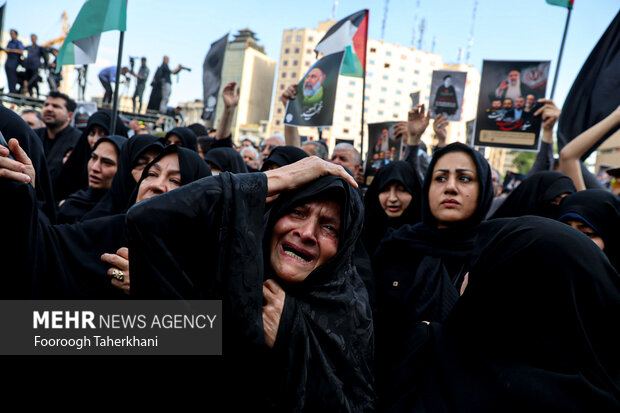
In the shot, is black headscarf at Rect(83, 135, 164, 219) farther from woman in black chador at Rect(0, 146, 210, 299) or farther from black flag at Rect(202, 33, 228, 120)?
black flag at Rect(202, 33, 228, 120)

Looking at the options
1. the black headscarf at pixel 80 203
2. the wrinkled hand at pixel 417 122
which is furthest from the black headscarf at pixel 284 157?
the wrinkled hand at pixel 417 122

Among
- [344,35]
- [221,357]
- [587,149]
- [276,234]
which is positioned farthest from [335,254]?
[344,35]

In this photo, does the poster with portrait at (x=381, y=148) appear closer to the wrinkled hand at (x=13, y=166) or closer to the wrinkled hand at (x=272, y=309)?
the wrinkled hand at (x=272, y=309)

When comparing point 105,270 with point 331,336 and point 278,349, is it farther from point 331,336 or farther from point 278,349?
point 331,336

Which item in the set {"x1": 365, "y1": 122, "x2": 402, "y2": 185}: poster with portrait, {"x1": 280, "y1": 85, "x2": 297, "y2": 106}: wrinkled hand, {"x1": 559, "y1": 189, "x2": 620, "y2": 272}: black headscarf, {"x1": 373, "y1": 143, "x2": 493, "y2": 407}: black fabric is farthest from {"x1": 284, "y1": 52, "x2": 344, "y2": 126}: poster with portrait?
{"x1": 559, "y1": 189, "x2": 620, "y2": 272}: black headscarf

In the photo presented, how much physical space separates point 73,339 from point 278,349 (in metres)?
0.91

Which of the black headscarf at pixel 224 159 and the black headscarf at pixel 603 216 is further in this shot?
the black headscarf at pixel 224 159

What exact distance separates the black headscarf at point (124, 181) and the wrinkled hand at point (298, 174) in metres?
1.78

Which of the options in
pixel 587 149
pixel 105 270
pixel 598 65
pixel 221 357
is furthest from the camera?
pixel 598 65

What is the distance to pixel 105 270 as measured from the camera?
6.52 feet

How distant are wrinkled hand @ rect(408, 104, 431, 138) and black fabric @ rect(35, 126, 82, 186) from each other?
4.04m

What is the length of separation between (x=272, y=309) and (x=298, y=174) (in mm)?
521

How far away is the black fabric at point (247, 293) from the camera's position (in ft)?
4.48

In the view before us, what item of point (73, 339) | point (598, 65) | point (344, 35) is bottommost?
point (73, 339)
